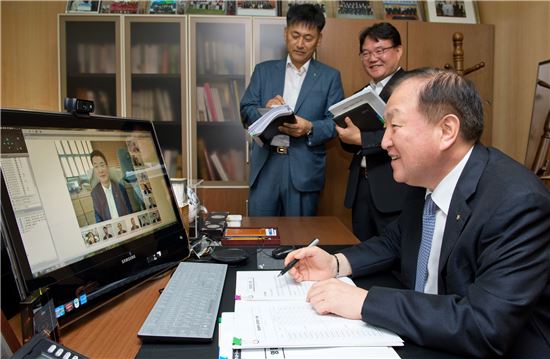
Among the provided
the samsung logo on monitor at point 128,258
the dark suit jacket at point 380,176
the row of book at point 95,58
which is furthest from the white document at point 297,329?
the row of book at point 95,58

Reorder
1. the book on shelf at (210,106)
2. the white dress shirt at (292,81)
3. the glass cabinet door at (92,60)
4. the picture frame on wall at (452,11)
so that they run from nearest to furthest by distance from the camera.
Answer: the white dress shirt at (292,81), the glass cabinet door at (92,60), the book on shelf at (210,106), the picture frame on wall at (452,11)

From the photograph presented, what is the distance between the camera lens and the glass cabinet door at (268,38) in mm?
3166

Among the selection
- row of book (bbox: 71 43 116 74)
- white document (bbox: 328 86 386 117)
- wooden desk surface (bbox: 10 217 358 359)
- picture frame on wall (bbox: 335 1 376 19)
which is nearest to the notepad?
wooden desk surface (bbox: 10 217 358 359)

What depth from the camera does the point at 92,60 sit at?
3215mm

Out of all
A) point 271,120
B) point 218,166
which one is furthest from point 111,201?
point 218,166

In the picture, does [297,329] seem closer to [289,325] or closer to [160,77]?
[289,325]

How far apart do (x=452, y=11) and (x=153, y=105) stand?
2.47m

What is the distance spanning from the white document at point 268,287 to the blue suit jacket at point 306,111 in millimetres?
1381

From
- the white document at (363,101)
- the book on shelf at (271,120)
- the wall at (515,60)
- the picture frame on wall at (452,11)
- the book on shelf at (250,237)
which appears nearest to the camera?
the book on shelf at (250,237)

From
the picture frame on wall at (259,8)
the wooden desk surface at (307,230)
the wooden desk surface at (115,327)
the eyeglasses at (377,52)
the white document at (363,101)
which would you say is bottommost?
the wooden desk surface at (307,230)

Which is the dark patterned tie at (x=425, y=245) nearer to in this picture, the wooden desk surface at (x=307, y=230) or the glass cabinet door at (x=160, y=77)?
the wooden desk surface at (x=307, y=230)

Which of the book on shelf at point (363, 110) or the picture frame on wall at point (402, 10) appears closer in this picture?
the book on shelf at point (363, 110)

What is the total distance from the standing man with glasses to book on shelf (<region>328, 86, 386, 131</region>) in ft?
0.13

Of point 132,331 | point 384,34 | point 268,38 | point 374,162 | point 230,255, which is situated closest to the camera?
point 132,331
